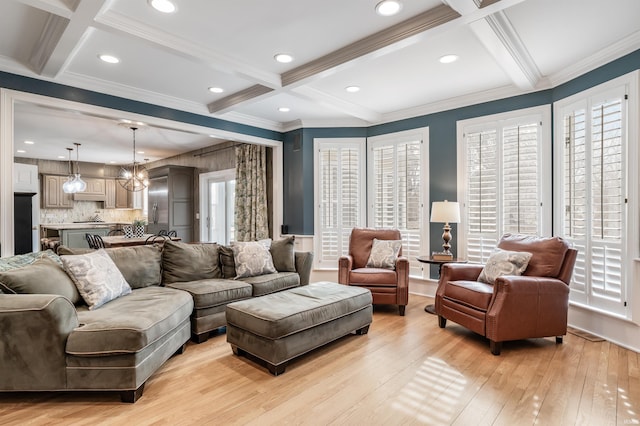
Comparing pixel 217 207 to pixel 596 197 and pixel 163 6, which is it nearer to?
pixel 163 6

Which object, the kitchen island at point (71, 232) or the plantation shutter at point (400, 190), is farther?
the kitchen island at point (71, 232)

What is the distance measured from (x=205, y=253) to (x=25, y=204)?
104 inches

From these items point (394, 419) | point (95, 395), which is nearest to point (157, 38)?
point (95, 395)

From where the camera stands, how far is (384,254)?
4.30 metres

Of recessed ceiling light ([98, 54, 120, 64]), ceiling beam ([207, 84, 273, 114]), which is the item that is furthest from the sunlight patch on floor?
recessed ceiling light ([98, 54, 120, 64])

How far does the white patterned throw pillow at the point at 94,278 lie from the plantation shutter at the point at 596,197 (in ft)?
14.3

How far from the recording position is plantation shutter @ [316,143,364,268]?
5344 mm

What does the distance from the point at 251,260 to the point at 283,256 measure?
472mm

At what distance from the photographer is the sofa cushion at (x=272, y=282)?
3.65 meters

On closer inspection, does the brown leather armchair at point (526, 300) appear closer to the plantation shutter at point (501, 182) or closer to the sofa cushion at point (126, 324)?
the plantation shutter at point (501, 182)

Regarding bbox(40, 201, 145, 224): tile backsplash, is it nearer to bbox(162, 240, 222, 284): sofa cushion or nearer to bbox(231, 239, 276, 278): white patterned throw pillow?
bbox(162, 240, 222, 284): sofa cushion

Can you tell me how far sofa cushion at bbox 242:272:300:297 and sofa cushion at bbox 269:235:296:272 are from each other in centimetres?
12

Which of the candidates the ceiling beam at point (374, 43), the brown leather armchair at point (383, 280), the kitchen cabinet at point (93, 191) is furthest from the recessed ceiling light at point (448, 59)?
the kitchen cabinet at point (93, 191)

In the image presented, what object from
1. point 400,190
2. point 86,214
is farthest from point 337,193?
point 86,214
